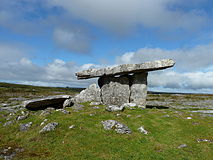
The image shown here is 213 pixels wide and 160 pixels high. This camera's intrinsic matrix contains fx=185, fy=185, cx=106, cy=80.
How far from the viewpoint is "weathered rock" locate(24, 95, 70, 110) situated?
29.0 metres

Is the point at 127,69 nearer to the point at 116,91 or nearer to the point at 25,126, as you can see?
the point at 116,91

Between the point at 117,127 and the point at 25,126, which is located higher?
the point at 117,127

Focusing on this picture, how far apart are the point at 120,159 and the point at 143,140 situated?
4258 millimetres

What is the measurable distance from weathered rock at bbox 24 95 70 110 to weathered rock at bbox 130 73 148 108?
1189 centimetres

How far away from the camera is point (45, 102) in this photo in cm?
3042

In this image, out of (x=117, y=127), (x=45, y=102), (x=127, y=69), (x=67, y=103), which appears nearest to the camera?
(x=117, y=127)

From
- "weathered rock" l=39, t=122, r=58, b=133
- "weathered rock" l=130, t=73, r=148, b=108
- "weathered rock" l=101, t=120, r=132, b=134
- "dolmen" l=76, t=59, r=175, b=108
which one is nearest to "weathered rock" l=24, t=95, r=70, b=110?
"dolmen" l=76, t=59, r=175, b=108

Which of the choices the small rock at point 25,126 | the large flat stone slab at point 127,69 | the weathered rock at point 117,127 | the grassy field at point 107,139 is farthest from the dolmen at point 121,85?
the small rock at point 25,126

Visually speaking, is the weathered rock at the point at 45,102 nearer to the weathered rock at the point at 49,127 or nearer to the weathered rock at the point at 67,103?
the weathered rock at the point at 67,103

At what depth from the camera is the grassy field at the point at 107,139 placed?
1489 cm

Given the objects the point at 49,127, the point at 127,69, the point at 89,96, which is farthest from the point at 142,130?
the point at 89,96

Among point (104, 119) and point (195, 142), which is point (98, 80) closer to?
point (104, 119)

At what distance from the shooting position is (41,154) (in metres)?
15.0

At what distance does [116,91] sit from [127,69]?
186 inches
